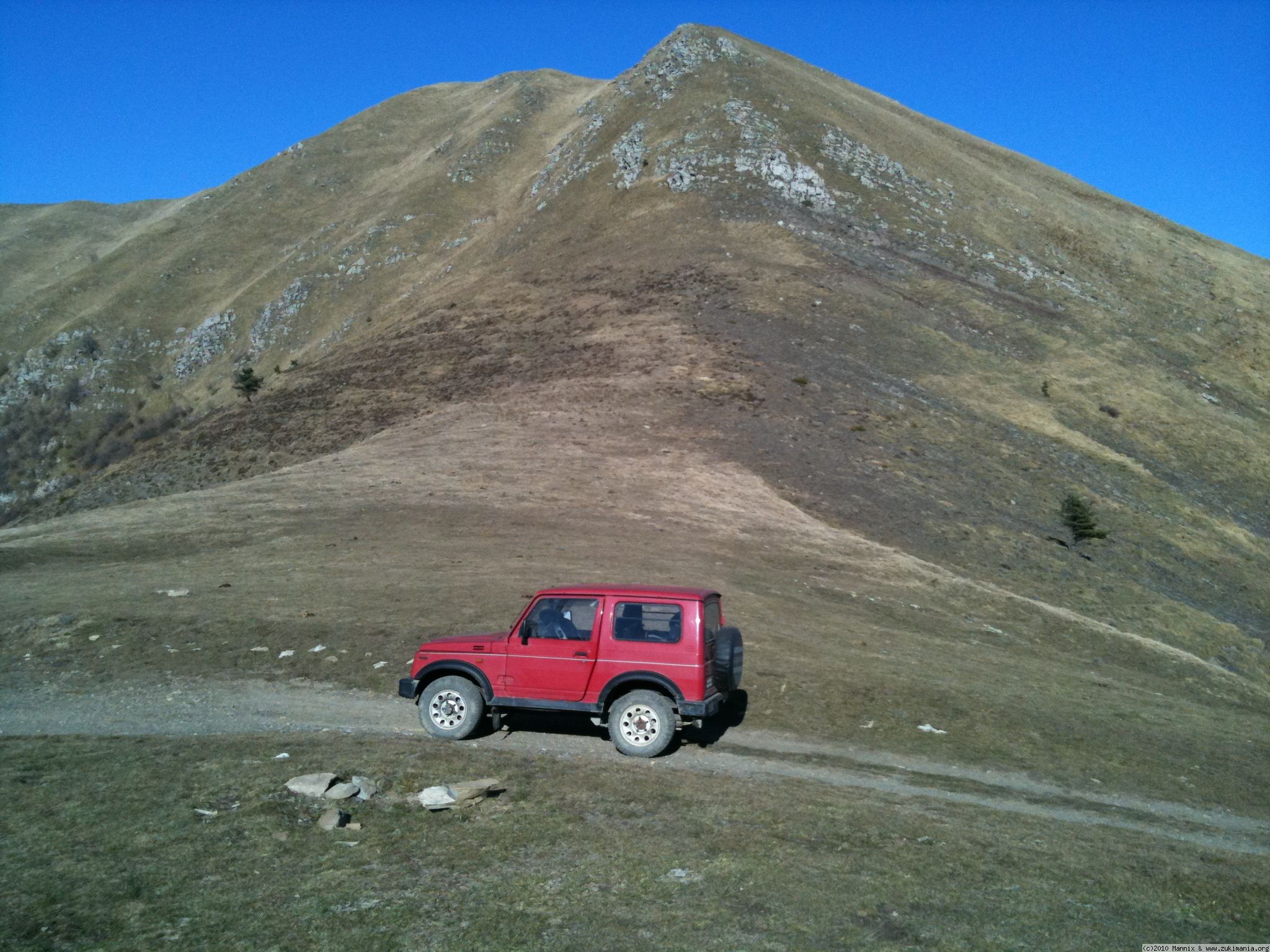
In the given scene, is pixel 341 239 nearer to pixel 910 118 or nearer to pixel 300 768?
pixel 910 118

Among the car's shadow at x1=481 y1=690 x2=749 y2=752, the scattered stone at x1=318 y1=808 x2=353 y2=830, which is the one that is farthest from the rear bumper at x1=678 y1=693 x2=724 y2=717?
the scattered stone at x1=318 y1=808 x2=353 y2=830

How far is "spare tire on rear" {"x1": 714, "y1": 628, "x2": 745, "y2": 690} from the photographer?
12242 mm

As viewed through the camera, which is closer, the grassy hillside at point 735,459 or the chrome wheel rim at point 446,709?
the grassy hillside at point 735,459

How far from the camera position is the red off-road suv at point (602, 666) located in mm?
11922

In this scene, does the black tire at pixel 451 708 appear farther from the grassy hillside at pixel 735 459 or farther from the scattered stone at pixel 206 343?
the scattered stone at pixel 206 343

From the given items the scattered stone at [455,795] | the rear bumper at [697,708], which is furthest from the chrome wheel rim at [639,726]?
the scattered stone at [455,795]

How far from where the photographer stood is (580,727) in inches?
537

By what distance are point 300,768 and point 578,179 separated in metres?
82.1

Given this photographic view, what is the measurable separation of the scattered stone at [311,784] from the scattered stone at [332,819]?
1.98 feet

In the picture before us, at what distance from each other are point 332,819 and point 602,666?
4223 mm

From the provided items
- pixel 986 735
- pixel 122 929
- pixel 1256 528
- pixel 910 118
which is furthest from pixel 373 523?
pixel 910 118

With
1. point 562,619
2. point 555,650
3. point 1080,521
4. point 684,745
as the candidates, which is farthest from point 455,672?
point 1080,521

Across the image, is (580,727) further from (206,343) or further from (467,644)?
(206,343)

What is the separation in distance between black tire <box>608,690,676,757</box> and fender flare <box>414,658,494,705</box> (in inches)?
73.4
